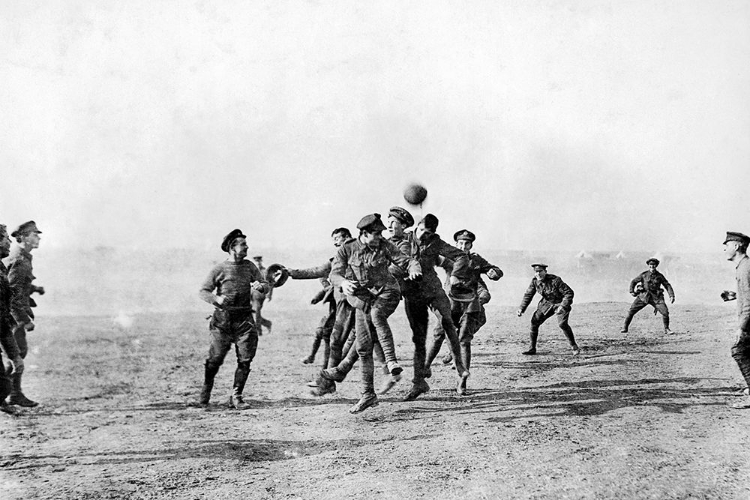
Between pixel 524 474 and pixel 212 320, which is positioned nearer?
pixel 524 474

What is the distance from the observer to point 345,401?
7.38 metres

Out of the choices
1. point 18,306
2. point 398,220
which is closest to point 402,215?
point 398,220

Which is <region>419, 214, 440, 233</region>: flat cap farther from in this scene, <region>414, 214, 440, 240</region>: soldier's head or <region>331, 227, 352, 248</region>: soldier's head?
<region>331, 227, 352, 248</region>: soldier's head

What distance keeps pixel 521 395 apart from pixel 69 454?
5057mm

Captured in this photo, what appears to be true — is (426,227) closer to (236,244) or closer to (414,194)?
(414,194)

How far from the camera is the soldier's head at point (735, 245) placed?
640 centimetres

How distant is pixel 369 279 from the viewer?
6457 mm

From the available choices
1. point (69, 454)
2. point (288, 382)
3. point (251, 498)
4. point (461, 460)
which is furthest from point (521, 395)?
point (69, 454)

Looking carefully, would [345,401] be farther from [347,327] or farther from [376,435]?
[376,435]

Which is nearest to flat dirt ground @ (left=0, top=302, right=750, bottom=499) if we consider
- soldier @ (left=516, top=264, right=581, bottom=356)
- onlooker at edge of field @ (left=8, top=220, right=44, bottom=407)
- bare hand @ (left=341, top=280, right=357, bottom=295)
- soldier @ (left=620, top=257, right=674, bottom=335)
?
soldier @ (left=516, top=264, right=581, bottom=356)

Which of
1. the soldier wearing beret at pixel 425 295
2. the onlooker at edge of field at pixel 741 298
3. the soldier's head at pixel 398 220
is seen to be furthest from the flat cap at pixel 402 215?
the onlooker at edge of field at pixel 741 298

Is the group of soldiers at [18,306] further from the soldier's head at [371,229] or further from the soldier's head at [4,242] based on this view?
the soldier's head at [371,229]

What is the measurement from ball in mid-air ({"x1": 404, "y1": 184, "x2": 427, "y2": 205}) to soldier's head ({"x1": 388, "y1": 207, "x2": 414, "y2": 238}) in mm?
694

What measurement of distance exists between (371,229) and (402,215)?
0.95 metres
